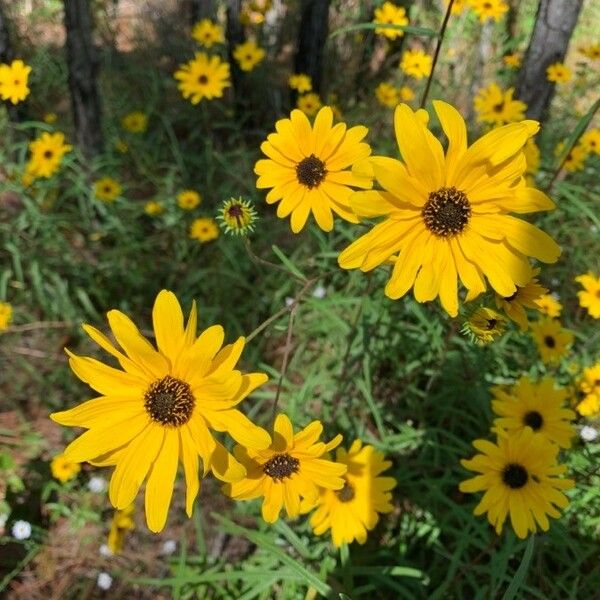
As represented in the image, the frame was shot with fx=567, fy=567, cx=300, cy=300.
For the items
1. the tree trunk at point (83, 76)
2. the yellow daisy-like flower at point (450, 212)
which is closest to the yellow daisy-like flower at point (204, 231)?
the tree trunk at point (83, 76)

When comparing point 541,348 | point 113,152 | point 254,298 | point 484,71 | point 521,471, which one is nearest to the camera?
point 521,471

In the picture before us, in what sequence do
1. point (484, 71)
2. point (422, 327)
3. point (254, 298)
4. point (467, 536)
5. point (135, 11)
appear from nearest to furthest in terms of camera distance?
point (467, 536) → point (422, 327) → point (254, 298) → point (484, 71) → point (135, 11)

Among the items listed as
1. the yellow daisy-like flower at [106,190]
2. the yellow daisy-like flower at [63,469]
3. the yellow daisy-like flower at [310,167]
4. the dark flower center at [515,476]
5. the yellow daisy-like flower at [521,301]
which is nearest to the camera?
the yellow daisy-like flower at [521,301]

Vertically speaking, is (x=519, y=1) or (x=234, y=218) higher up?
(x=519, y=1)

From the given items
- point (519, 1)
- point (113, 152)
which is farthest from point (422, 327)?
point (519, 1)

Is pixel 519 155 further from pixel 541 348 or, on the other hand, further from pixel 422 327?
pixel 422 327

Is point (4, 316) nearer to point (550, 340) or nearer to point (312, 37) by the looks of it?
point (550, 340)

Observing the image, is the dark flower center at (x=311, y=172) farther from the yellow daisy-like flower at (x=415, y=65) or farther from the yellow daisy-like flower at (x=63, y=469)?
the yellow daisy-like flower at (x=415, y=65)

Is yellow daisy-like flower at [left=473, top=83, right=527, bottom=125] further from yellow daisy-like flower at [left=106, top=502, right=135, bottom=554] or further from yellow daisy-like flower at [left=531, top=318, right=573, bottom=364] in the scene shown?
yellow daisy-like flower at [left=106, top=502, right=135, bottom=554]
